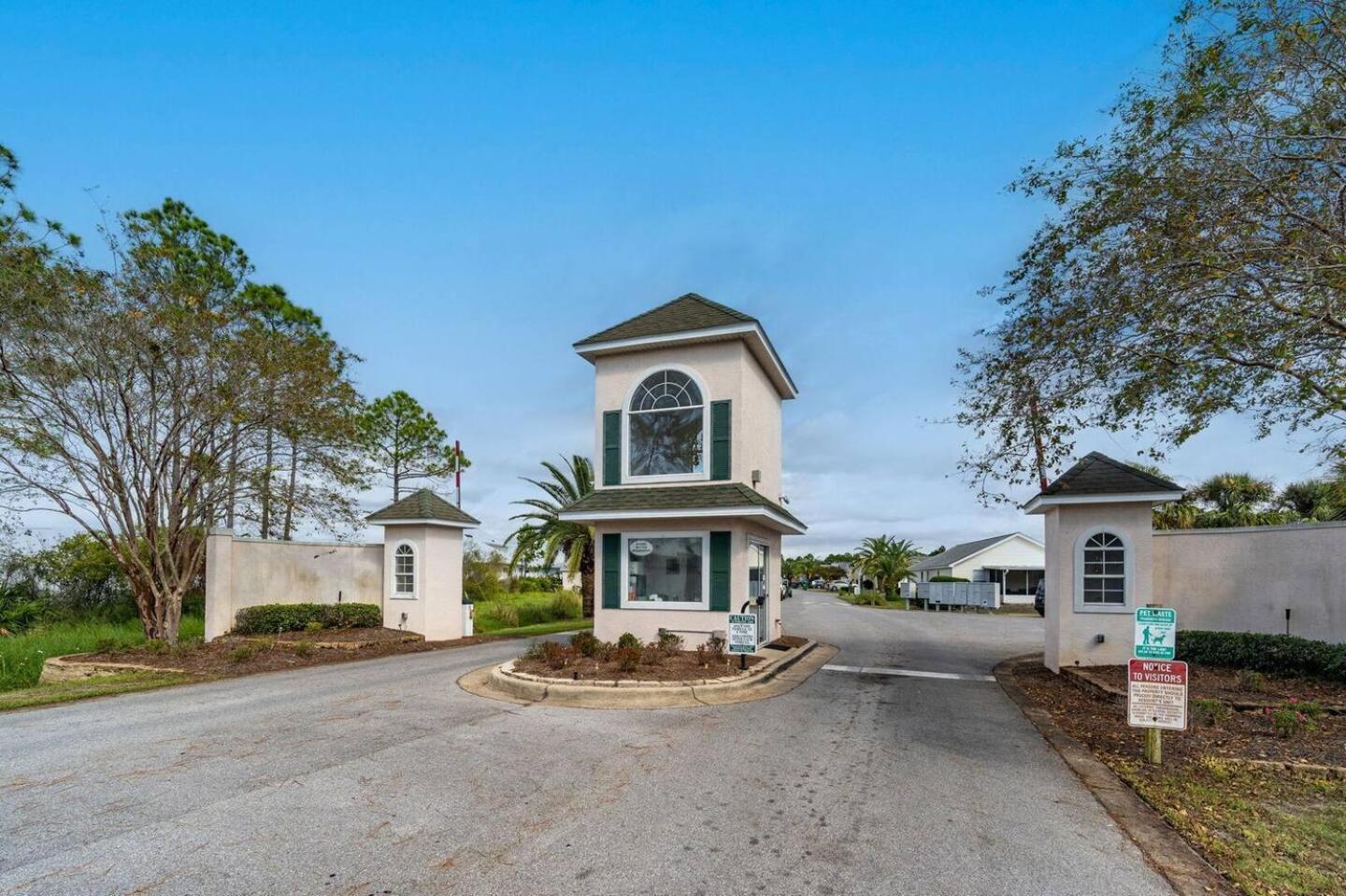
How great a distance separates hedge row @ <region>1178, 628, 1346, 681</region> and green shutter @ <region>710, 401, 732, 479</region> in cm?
867

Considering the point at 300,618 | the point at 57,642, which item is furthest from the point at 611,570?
the point at 57,642

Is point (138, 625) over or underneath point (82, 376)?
underneath

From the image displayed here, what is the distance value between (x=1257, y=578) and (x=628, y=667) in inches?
426

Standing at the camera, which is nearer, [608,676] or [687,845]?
[687,845]

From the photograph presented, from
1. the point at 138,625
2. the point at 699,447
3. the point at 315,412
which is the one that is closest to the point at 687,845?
the point at 699,447

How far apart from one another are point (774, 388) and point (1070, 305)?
8294 millimetres

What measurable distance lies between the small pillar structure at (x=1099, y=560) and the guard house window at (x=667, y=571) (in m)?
6.60

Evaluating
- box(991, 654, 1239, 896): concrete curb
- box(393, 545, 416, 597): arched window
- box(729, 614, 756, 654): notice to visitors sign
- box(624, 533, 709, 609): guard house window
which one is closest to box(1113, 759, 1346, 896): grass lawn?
box(991, 654, 1239, 896): concrete curb

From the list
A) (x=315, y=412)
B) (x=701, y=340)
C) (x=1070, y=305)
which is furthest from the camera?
(x=315, y=412)

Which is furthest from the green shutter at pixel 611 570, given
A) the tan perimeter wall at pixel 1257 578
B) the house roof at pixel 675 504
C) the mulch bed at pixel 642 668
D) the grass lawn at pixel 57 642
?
the grass lawn at pixel 57 642

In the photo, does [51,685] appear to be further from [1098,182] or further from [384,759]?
[1098,182]

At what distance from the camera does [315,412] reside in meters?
16.1

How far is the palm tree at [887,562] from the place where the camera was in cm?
5544

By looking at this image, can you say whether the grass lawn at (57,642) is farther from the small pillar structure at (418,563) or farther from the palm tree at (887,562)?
the palm tree at (887,562)
